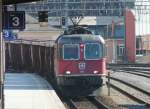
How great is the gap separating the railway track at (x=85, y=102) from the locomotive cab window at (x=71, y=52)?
177 centimetres

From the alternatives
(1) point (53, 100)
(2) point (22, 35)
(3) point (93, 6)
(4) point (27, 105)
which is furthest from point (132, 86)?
(2) point (22, 35)

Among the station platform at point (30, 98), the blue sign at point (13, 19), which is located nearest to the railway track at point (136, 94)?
the station platform at point (30, 98)

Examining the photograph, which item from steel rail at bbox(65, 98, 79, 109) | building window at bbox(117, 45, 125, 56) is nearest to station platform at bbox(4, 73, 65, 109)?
steel rail at bbox(65, 98, 79, 109)

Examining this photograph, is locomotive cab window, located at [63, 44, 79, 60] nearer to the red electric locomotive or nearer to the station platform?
the red electric locomotive

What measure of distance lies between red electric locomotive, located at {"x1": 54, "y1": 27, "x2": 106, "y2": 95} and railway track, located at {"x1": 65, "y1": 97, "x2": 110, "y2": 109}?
2.30 ft

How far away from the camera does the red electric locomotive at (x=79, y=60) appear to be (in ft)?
80.1

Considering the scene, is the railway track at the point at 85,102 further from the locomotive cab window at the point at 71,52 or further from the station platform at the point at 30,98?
the locomotive cab window at the point at 71,52

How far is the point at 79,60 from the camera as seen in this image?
977 inches

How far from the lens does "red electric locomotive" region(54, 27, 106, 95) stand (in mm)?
24406

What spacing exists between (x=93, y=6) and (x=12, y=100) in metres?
60.6

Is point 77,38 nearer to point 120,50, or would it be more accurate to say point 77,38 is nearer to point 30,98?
point 30,98

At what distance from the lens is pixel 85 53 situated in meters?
24.9

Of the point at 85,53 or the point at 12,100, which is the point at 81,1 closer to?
the point at 85,53

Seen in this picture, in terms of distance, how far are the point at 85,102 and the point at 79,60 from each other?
1854 millimetres
